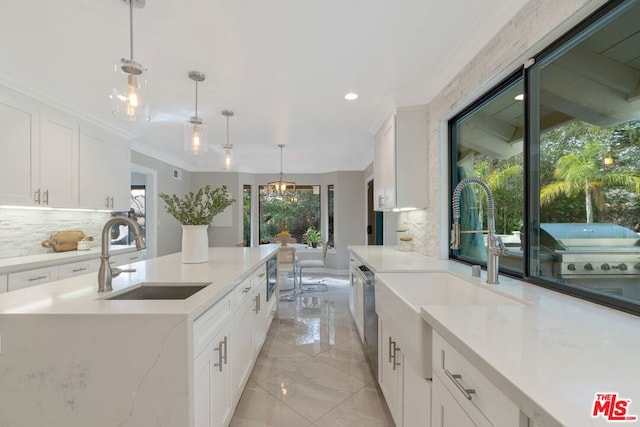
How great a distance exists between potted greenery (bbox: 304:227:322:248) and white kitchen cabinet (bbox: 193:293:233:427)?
621cm

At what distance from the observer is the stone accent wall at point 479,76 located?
155 cm

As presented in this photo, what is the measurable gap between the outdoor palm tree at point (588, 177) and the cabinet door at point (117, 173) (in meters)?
4.81

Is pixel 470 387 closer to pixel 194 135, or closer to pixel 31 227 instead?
pixel 194 135

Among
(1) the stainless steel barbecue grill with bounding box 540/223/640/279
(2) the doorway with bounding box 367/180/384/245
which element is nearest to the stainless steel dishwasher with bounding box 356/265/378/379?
(1) the stainless steel barbecue grill with bounding box 540/223/640/279

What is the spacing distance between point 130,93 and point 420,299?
220cm

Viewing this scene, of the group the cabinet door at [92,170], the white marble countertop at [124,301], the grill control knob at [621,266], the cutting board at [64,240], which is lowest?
the white marble countertop at [124,301]

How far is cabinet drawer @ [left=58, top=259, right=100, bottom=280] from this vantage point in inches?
127

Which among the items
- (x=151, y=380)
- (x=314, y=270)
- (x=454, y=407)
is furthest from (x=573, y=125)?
(x=314, y=270)

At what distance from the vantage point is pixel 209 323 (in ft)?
4.99

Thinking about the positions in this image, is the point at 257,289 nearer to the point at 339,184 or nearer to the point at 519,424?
the point at 519,424

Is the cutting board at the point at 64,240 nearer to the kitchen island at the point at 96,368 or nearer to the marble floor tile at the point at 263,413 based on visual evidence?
the marble floor tile at the point at 263,413

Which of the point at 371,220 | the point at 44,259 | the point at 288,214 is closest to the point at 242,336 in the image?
the point at 44,259

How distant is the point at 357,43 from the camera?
92.8 inches

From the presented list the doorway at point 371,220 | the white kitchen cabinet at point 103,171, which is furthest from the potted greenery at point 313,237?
the white kitchen cabinet at point 103,171
